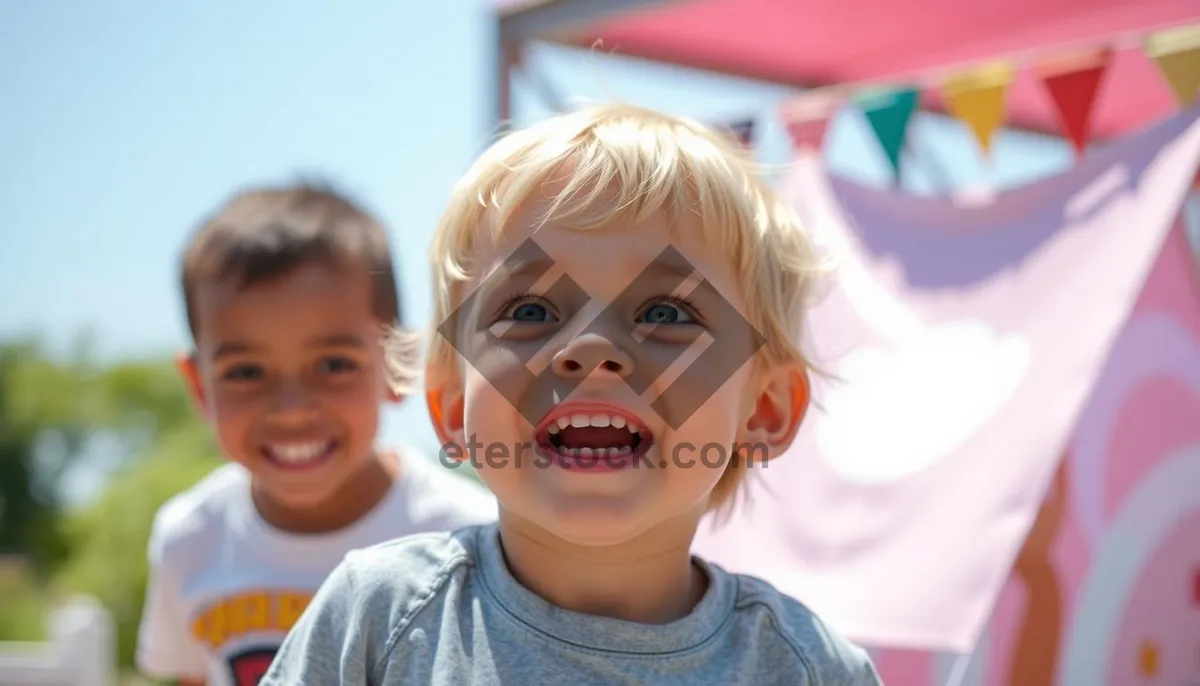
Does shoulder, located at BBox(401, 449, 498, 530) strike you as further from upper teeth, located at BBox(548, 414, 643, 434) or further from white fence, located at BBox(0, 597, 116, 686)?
white fence, located at BBox(0, 597, 116, 686)

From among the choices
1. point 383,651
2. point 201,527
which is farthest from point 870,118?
point 383,651

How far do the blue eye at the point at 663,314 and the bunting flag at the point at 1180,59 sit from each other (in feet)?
4.75

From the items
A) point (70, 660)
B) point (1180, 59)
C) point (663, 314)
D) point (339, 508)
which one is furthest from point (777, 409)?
point (70, 660)

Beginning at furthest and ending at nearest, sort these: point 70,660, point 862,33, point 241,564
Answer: point 862,33 → point 70,660 → point 241,564

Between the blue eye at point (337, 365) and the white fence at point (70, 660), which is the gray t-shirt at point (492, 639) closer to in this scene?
the blue eye at point (337, 365)

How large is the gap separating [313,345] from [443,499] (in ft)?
0.96

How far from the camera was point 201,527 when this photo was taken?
1.70 meters

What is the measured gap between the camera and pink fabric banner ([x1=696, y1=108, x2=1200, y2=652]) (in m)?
1.64

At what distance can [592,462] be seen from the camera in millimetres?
958

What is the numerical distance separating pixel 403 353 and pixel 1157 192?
1.24 m

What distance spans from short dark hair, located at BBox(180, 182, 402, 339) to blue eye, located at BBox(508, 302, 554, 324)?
651 millimetres

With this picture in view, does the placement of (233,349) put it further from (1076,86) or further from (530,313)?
(1076,86)

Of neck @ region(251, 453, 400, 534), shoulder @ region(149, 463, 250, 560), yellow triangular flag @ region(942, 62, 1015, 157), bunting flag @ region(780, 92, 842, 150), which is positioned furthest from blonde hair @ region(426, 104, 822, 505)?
bunting flag @ region(780, 92, 842, 150)

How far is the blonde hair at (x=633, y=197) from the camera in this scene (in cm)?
102
